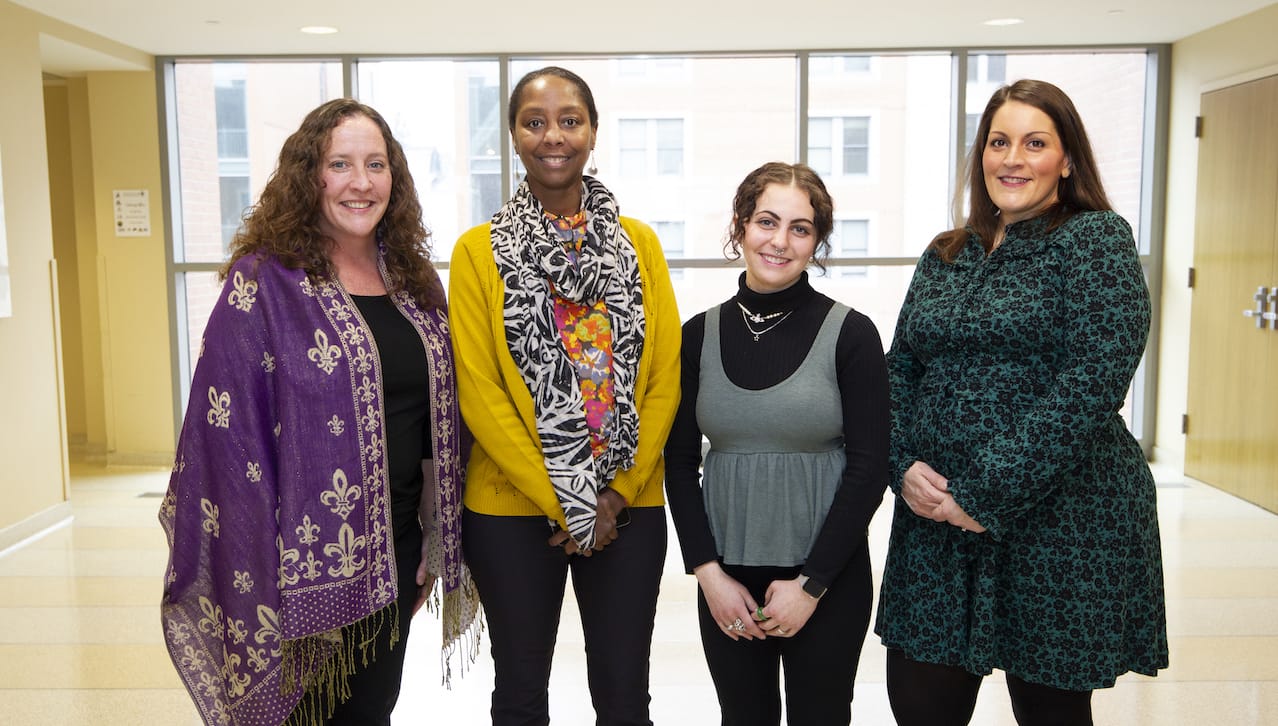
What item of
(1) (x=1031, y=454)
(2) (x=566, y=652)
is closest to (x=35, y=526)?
(2) (x=566, y=652)

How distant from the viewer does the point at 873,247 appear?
21.5 ft

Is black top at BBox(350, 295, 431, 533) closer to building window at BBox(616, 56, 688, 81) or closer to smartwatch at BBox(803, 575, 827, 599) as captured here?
smartwatch at BBox(803, 575, 827, 599)

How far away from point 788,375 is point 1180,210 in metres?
5.37

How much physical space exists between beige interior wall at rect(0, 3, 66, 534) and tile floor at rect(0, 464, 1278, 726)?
312 millimetres

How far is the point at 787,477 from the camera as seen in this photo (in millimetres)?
1824

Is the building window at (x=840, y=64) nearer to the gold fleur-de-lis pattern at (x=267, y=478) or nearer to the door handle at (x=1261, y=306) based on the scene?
the door handle at (x=1261, y=306)

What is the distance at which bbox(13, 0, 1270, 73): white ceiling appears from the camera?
4848mm

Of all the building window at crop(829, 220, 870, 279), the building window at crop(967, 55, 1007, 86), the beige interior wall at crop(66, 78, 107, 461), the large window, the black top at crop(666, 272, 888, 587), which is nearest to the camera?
the black top at crop(666, 272, 888, 587)

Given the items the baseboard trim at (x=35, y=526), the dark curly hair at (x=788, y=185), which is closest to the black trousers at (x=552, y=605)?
the dark curly hair at (x=788, y=185)

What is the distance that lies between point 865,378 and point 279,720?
1300 mm

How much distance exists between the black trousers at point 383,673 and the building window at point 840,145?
510cm

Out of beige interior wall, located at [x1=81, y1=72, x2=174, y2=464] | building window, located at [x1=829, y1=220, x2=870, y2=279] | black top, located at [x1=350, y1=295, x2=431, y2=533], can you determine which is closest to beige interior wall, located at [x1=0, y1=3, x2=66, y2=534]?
beige interior wall, located at [x1=81, y1=72, x2=174, y2=464]

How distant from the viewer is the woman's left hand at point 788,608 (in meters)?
1.78

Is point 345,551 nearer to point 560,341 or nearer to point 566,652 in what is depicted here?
point 560,341
